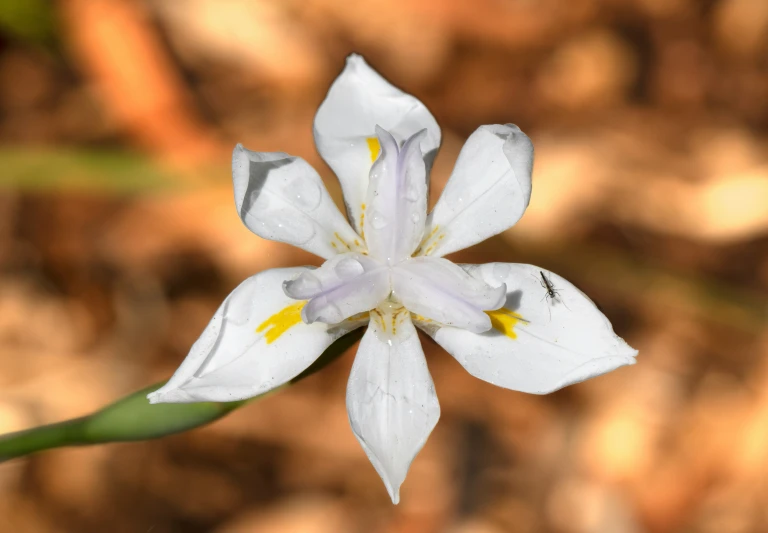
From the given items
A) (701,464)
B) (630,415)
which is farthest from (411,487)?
(701,464)

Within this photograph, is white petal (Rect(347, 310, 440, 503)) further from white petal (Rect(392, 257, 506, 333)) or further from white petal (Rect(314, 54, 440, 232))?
white petal (Rect(314, 54, 440, 232))

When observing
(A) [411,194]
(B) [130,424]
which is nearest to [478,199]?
(A) [411,194]

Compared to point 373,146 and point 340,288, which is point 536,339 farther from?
point 373,146

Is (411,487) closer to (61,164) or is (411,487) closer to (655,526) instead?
Result: (655,526)

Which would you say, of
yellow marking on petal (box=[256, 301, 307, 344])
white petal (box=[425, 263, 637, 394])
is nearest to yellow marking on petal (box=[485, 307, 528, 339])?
white petal (box=[425, 263, 637, 394])

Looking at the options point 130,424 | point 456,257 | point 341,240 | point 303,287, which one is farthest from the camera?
point 456,257

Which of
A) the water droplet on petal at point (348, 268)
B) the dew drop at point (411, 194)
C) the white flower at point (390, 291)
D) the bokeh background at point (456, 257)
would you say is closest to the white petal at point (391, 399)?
the white flower at point (390, 291)
